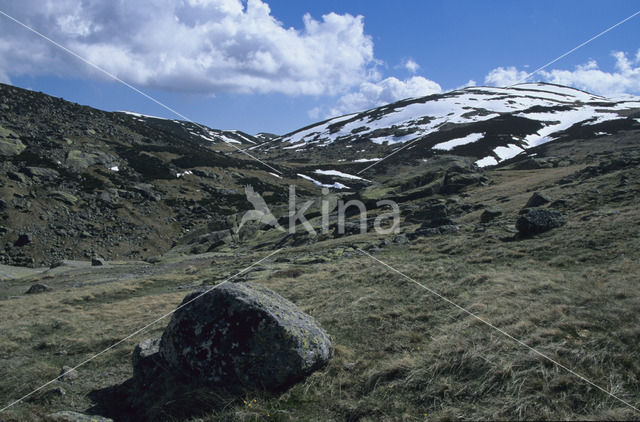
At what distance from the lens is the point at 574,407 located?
192 inches

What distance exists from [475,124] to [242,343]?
114747 mm

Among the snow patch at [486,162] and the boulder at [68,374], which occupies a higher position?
the snow patch at [486,162]

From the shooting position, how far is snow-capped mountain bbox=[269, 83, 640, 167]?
8519cm

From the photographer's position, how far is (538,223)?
1616cm

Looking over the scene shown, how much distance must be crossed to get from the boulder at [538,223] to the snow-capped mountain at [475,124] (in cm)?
5334

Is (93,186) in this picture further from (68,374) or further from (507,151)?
(507,151)

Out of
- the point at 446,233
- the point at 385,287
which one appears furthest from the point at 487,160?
the point at 385,287

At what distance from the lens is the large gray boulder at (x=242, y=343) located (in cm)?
654

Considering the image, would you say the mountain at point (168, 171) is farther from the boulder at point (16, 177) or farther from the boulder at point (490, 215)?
the boulder at point (490, 215)

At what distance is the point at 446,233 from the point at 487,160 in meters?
62.0

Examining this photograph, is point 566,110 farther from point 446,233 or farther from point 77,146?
point 77,146

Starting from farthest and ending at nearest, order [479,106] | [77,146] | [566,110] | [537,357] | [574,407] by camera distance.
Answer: [479,106], [566,110], [77,146], [537,357], [574,407]

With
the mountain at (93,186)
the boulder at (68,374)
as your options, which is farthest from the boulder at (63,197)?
the boulder at (68,374)

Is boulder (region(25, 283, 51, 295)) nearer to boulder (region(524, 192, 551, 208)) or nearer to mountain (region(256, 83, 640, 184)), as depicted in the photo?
boulder (region(524, 192, 551, 208))
